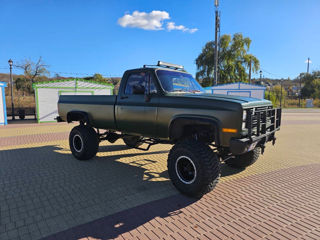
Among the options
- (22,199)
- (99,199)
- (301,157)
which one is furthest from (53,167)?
(301,157)

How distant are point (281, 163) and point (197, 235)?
4282 mm

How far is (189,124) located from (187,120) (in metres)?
0.10

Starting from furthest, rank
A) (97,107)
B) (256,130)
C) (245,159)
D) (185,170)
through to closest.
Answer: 1. (97,107)
2. (245,159)
3. (185,170)
4. (256,130)

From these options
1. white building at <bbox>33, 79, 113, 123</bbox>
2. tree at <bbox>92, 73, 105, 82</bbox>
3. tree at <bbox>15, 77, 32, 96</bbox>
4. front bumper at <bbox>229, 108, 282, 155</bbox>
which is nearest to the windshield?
front bumper at <bbox>229, 108, 282, 155</bbox>

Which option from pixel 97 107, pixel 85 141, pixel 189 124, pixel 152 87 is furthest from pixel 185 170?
pixel 85 141

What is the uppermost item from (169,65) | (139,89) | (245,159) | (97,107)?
(169,65)

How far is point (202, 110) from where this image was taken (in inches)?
137

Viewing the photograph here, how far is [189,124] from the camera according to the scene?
12.4 ft

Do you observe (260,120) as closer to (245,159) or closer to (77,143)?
(245,159)

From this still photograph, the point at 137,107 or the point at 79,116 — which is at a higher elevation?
the point at 137,107

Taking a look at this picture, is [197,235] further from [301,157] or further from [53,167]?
[301,157]

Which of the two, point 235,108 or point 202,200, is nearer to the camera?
point 235,108

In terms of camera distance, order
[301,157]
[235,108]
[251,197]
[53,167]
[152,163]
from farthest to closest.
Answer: [301,157], [152,163], [53,167], [251,197], [235,108]

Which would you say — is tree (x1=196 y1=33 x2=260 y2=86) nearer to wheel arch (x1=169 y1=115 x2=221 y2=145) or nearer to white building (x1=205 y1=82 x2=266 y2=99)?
white building (x1=205 y1=82 x2=266 y2=99)
